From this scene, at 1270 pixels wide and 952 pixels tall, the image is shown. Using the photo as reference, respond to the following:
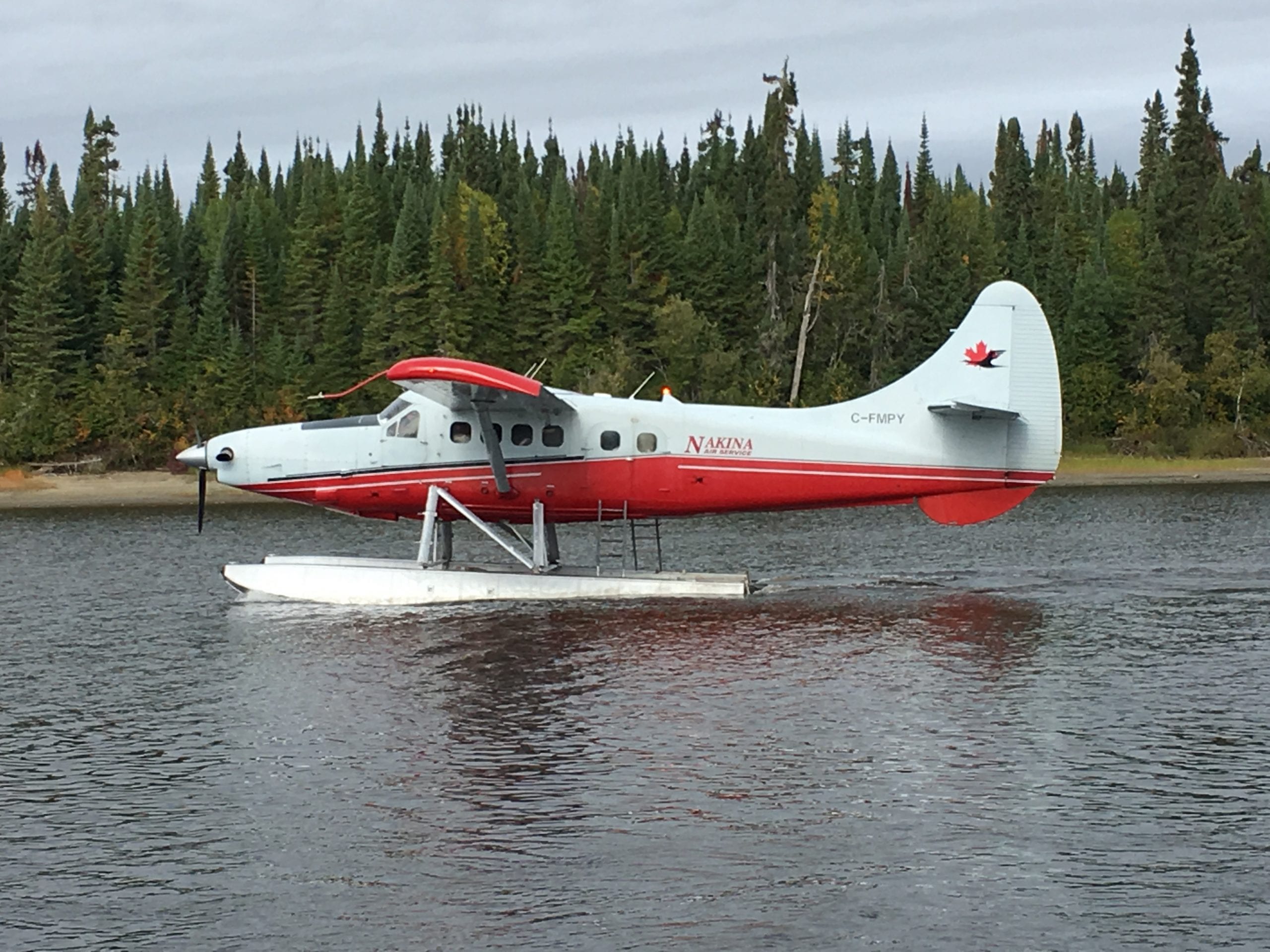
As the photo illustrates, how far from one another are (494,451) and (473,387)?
112 cm

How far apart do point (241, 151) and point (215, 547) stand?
121372 millimetres

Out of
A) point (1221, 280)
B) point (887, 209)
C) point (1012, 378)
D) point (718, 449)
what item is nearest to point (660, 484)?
point (718, 449)

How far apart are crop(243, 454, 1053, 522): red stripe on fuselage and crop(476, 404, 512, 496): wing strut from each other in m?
0.19

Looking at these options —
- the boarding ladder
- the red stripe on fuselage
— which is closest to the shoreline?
the boarding ladder

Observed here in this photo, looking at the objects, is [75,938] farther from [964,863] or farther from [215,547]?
[215,547]

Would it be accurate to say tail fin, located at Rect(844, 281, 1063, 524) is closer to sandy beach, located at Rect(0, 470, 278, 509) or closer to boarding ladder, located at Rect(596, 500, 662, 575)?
boarding ladder, located at Rect(596, 500, 662, 575)

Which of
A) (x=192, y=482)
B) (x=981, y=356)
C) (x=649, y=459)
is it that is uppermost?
(x=981, y=356)

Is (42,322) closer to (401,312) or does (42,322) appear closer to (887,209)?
(401,312)

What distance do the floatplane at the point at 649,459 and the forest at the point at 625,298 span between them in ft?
143

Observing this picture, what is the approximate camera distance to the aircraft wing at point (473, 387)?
18.9m

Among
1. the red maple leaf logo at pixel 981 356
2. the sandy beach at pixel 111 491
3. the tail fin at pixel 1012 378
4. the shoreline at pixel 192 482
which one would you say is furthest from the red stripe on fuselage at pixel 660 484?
the shoreline at pixel 192 482

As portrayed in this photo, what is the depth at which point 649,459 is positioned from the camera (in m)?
20.8

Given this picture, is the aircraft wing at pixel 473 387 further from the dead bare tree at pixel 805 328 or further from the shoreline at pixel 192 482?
the dead bare tree at pixel 805 328

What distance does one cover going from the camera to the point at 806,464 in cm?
2055
